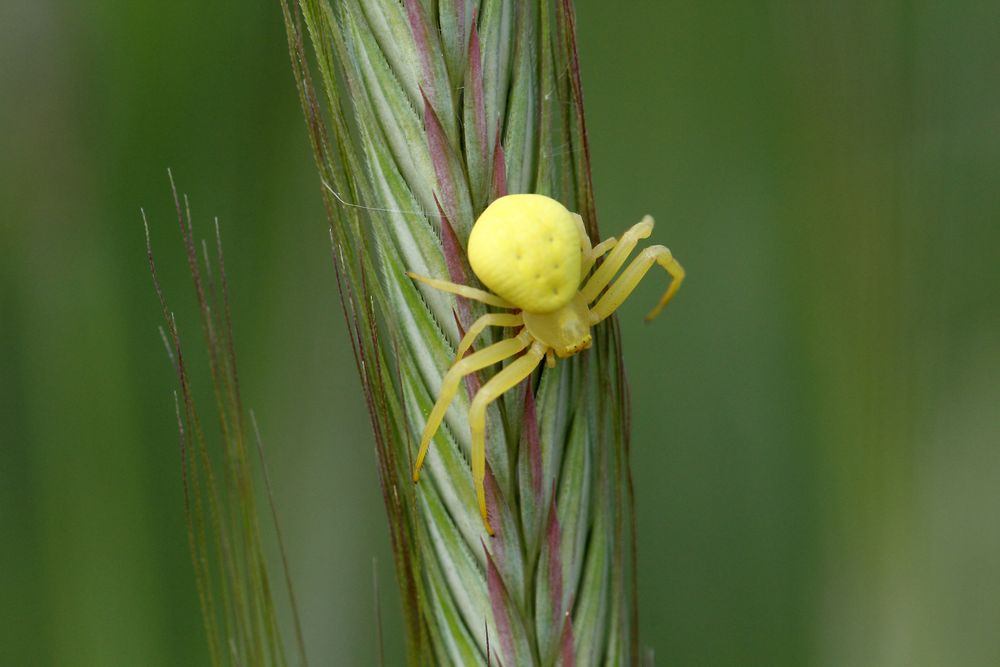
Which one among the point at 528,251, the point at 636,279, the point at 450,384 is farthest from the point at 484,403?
the point at 636,279

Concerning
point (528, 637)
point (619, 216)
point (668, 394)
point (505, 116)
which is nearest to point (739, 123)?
point (619, 216)

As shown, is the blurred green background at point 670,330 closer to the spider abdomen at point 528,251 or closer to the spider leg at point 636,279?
the spider leg at point 636,279

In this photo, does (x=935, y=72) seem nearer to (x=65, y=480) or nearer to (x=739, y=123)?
(x=739, y=123)

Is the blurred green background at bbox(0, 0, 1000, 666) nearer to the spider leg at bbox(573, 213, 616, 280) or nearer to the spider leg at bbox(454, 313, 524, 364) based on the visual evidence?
the spider leg at bbox(573, 213, 616, 280)

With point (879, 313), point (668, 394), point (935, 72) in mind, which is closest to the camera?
point (879, 313)

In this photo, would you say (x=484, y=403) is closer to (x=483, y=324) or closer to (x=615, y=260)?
(x=483, y=324)

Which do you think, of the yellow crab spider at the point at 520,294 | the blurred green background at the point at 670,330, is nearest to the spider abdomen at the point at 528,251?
the yellow crab spider at the point at 520,294

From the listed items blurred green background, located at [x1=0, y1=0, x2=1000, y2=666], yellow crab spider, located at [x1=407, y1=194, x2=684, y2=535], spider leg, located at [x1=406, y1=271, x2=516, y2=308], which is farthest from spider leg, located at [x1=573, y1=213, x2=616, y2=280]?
blurred green background, located at [x1=0, y1=0, x2=1000, y2=666]
